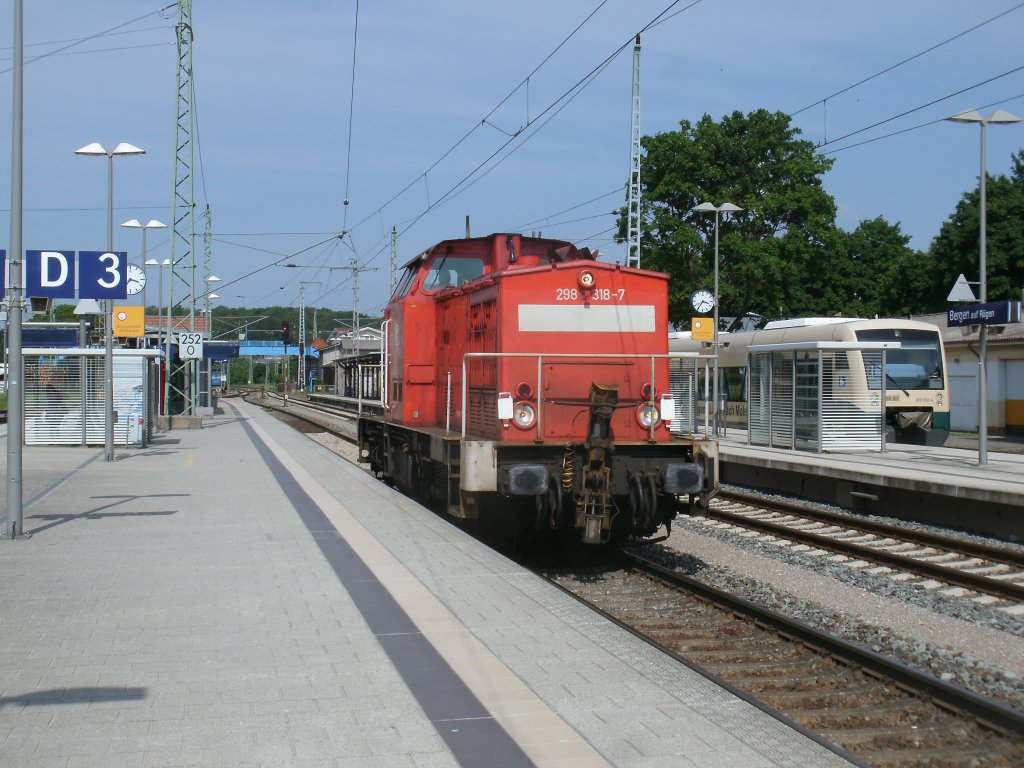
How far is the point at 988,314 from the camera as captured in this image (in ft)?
52.6

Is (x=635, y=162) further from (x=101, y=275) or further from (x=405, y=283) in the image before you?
(x=101, y=275)

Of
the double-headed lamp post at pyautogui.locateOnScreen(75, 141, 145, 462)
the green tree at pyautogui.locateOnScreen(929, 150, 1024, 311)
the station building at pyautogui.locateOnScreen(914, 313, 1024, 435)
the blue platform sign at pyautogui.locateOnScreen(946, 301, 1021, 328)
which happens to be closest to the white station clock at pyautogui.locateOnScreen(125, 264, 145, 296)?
the double-headed lamp post at pyautogui.locateOnScreen(75, 141, 145, 462)

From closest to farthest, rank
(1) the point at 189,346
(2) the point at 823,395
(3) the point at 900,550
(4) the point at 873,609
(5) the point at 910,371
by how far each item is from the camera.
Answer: (4) the point at 873,609 → (3) the point at 900,550 → (2) the point at 823,395 → (5) the point at 910,371 → (1) the point at 189,346

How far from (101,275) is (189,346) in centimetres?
2028

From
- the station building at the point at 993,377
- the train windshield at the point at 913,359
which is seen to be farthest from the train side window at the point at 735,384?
the station building at the point at 993,377

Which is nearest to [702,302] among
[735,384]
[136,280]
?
[735,384]

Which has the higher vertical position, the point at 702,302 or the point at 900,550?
the point at 702,302

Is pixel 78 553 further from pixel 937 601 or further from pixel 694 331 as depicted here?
pixel 694 331

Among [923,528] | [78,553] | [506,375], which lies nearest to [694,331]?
[923,528]

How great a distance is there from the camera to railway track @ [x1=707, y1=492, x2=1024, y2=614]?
368 inches

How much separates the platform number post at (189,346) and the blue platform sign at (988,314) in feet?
74.4

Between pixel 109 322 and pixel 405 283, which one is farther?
pixel 109 322

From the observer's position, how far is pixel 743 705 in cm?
515

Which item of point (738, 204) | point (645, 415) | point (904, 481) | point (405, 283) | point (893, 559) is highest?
point (738, 204)
